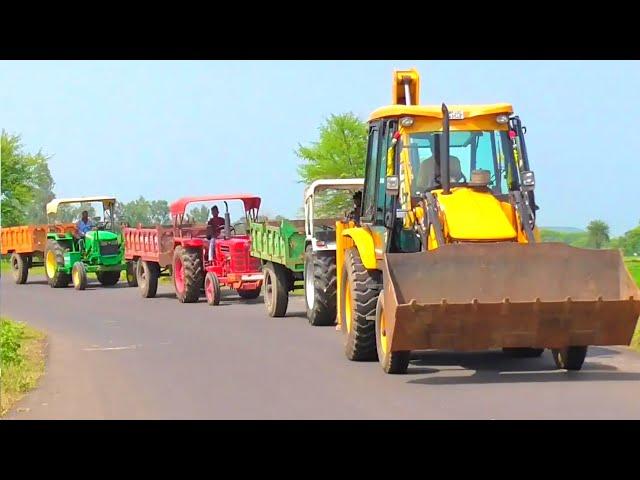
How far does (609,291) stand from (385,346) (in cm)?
245

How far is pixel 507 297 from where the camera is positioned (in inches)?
494

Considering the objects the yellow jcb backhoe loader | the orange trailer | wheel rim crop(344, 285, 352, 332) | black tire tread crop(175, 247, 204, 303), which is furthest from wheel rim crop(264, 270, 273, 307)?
the orange trailer

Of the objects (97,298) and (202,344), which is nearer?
(202,344)

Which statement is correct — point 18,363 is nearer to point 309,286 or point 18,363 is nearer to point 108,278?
point 309,286

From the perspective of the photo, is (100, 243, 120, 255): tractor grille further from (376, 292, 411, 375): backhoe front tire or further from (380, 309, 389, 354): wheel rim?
(380, 309, 389, 354): wheel rim

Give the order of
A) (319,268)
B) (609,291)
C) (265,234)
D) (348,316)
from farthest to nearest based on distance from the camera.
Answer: (265,234) < (319,268) < (348,316) < (609,291)

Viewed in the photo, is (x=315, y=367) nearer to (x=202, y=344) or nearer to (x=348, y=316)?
(x=348, y=316)

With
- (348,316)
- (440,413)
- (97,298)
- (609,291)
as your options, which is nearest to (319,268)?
(348,316)

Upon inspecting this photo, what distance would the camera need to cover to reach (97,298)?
28.3 meters

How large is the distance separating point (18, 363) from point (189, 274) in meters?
10.7

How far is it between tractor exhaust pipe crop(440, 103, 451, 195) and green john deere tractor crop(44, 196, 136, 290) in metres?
20.0

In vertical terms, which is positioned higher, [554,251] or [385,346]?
[554,251]

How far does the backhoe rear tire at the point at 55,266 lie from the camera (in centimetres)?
3353

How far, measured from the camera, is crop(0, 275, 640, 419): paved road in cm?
1090
